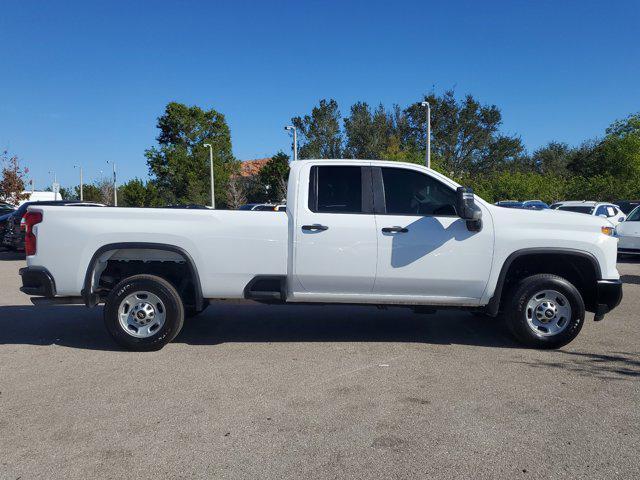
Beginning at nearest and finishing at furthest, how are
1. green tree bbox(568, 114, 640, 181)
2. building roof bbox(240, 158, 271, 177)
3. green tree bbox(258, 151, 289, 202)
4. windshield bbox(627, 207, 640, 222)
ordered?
windshield bbox(627, 207, 640, 222)
green tree bbox(568, 114, 640, 181)
green tree bbox(258, 151, 289, 202)
building roof bbox(240, 158, 271, 177)

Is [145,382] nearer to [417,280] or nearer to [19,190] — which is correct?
[417,280]

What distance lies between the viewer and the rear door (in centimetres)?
594

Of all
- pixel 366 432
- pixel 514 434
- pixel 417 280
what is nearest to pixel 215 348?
pixel 417 280

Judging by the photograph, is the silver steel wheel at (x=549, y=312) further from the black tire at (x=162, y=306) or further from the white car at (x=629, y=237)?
the white car at (x=629, y=237)

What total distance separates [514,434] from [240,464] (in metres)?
1.92

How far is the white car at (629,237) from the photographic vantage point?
1352 cm

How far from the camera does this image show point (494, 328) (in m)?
7.34

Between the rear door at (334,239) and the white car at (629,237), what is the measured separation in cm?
1015

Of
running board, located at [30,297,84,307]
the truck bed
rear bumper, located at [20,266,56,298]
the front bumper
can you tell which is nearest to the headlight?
the front bumper

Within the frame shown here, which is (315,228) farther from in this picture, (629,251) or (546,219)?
(629,251)

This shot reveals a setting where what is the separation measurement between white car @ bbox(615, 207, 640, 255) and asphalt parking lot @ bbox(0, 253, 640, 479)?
23.2ft

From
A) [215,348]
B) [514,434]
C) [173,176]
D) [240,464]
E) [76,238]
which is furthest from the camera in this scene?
[173,176]

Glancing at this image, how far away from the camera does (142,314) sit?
19.9ft

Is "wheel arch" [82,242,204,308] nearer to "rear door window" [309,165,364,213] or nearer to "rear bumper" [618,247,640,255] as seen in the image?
"rear door window" [309,165,364,213]
